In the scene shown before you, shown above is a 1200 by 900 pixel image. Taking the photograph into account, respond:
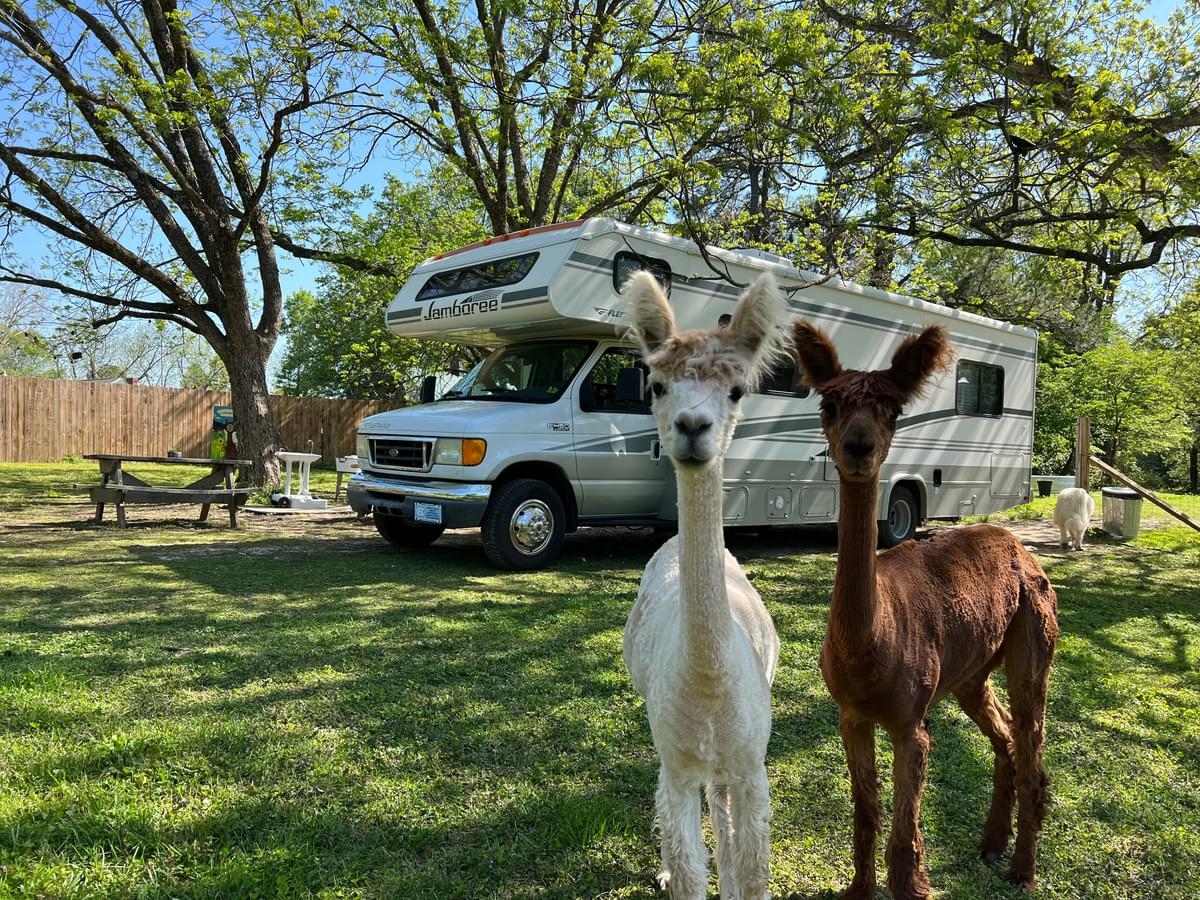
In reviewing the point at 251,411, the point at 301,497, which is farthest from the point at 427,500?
the point at 251,411

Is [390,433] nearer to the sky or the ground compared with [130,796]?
nearer to the sky

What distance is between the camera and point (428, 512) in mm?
7648

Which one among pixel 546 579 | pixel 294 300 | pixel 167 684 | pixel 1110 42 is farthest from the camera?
pixel 294 300

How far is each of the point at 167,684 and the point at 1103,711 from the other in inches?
220

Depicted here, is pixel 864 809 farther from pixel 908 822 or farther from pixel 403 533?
pixel 403 533

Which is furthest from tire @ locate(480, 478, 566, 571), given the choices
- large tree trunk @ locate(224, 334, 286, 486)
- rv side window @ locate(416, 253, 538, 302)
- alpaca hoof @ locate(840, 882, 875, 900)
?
large tree trunk @ locate(224, 334, 286, 486)

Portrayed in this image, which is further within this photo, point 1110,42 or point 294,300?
point 294,300

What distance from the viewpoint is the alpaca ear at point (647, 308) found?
7.13ft

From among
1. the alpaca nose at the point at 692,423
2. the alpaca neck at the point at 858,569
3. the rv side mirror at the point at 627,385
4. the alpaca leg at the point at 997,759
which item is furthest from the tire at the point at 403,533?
the alpaca nose at the point at 692,423

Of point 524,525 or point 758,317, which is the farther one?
point 524,525

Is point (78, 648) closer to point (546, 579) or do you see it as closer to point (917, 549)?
point (546, 579)

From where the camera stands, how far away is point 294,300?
117ft

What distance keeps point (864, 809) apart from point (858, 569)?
911 mm

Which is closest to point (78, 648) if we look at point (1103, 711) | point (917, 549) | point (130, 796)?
point (130, 796)
